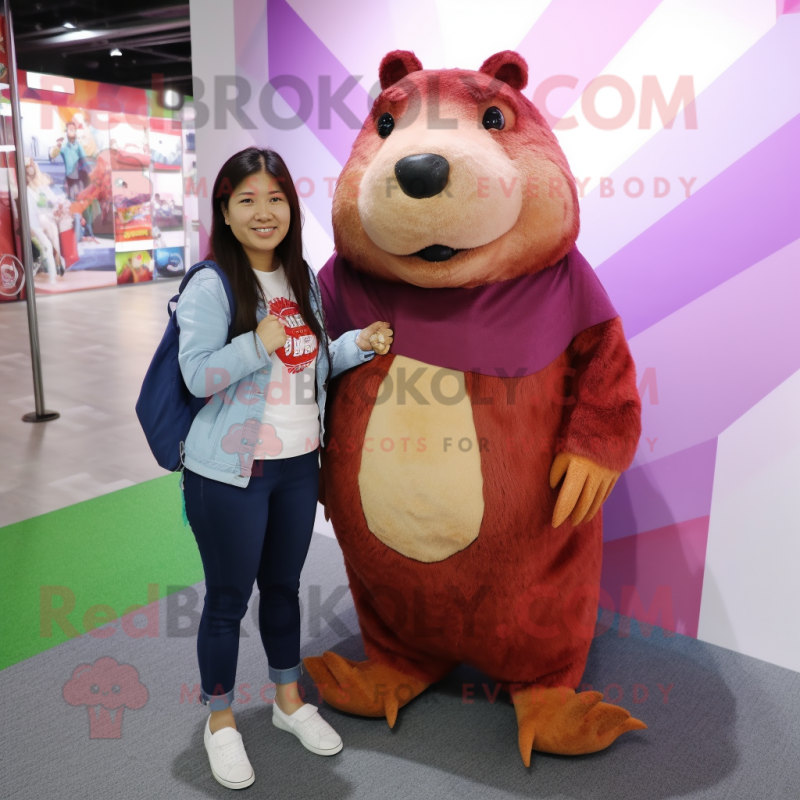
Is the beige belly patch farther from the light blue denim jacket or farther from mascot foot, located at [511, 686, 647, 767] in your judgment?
mascot foot, located at [511, 686, 647, 767]

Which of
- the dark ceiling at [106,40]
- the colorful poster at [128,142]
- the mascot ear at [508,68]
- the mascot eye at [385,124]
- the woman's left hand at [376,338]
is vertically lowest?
the woman's left hand at [376,338]

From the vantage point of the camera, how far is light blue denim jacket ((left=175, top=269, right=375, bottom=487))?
4.83 feet

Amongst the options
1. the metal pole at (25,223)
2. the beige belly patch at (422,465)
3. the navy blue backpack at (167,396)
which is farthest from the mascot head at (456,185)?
the metal pole at (25,223)

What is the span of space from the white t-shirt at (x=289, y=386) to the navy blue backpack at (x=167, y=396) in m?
0.11

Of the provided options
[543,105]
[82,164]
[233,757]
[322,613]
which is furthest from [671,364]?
[82,164]

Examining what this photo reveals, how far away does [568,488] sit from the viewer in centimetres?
161

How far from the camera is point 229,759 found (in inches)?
65.9

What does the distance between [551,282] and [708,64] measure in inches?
31.9

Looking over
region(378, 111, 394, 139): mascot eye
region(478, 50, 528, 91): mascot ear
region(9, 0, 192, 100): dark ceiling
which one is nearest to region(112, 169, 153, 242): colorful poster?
region(9, 0, 192, 100): dark ceiling

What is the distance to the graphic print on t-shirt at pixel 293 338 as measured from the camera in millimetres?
1584

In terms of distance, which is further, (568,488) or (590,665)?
(590,665)

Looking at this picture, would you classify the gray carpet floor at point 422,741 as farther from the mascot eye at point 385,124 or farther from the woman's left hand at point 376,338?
the mascot eye at point 385,124

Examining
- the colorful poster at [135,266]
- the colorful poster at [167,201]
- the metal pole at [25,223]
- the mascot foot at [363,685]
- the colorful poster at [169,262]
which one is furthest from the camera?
the colorful poster at [169,262]

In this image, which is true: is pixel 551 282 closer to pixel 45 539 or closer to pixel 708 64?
pixel 708 64
